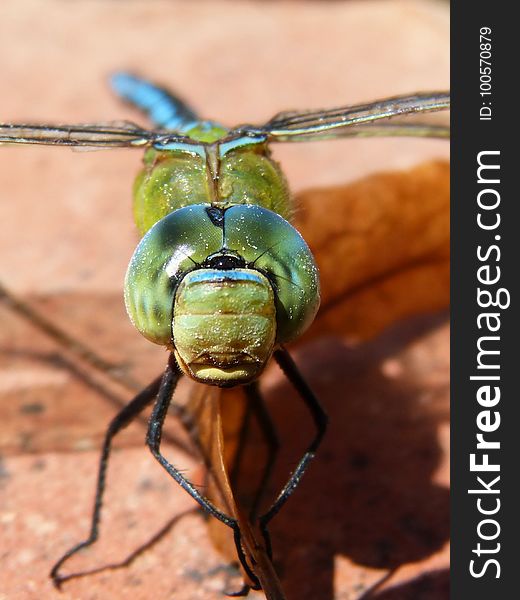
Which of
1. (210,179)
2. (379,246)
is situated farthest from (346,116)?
(379,246)

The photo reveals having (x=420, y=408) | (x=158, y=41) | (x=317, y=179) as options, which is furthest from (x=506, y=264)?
(x=158, y=41)

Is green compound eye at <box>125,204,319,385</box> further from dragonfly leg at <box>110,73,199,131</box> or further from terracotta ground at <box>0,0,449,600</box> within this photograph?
dragonfly leg at <box>110,73,199,131</box>

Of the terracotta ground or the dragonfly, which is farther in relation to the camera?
the terracotta ground

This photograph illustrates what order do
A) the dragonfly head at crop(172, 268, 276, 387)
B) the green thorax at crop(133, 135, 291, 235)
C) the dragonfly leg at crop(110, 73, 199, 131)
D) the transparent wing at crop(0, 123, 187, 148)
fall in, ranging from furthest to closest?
the dragonfly leg at crop(110, 73, 199, 131)
the transparent wing at crop(0, 123, 187, 148)
the green thorax at crop(133, 135, 291, 235)
the dragonfly head at crop(172, 268, 276, 387)

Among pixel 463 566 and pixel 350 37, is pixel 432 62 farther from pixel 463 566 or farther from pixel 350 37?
pixel 463 566

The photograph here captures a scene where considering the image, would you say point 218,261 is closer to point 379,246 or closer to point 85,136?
point 85,136

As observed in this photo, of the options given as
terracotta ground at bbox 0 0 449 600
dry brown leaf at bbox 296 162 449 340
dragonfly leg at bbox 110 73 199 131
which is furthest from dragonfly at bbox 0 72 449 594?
dragonfly leg at bbox 110 73 199 131

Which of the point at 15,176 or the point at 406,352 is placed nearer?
the point at 406,352
